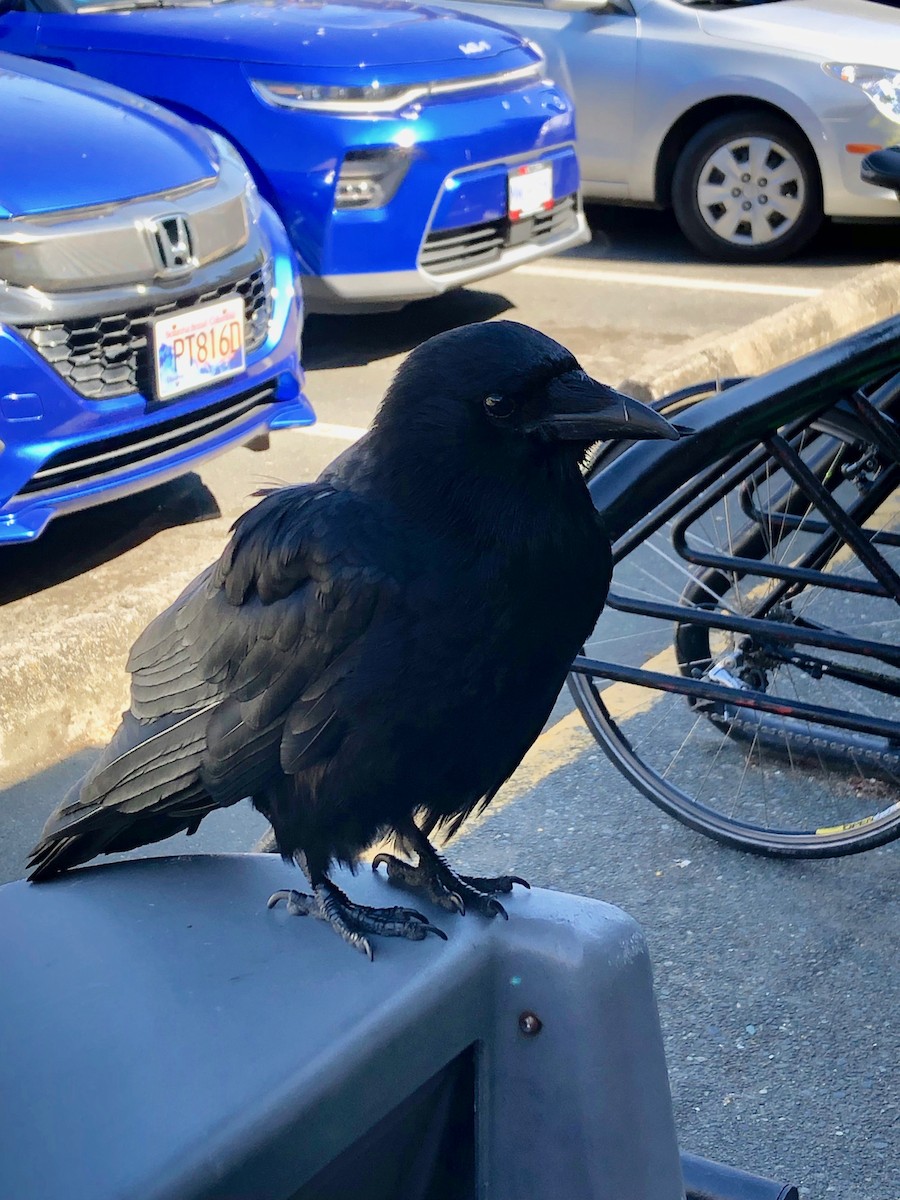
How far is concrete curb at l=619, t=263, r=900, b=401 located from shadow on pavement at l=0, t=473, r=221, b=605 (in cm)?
164

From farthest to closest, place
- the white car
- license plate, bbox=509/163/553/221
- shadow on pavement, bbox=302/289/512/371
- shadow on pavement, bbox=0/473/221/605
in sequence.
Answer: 1. the white car
2. shadow on pavement, bbox=302/289/512/371
3. license plate, bbox=509/163/553/221
4. shadow on pavement, bbox=0/473/221/605

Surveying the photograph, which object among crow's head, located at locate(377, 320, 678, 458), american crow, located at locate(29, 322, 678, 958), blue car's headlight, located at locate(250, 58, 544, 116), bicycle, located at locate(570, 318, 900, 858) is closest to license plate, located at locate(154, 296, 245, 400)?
bicycle, located at locate(570, 318, 900, 858)

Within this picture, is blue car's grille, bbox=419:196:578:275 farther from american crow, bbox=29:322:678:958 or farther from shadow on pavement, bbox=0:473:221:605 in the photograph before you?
american crow, bbox=29:322:678:958

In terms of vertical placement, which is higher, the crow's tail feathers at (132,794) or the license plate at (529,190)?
the crow's tail feathers at (132,794)

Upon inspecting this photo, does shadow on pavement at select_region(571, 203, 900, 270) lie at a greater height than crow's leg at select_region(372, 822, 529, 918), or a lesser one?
lesser

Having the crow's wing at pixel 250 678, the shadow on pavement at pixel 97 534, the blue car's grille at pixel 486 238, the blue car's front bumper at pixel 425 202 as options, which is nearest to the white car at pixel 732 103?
the blue car's grille at pixel 486 238

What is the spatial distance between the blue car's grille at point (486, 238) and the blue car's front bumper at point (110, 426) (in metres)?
1.49

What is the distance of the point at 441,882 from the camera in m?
1.70

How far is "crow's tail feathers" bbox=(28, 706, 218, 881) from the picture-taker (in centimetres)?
179

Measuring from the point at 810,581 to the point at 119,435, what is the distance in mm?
2142

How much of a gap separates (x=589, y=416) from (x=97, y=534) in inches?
133

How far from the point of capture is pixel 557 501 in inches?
67.7

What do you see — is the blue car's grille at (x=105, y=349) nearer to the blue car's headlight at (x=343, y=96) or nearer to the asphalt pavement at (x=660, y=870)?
the asphalt pavement at (x=660, y=870)

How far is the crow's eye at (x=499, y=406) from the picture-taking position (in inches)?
67.0
